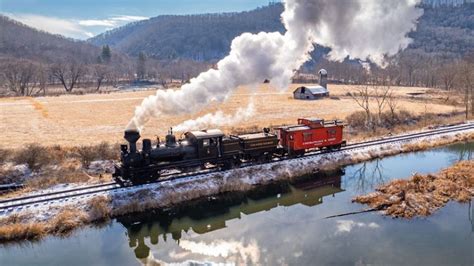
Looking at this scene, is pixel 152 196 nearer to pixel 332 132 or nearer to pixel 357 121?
pixel 332 132

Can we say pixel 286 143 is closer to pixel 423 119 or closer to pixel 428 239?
pixel 428 239

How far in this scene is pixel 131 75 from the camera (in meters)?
173

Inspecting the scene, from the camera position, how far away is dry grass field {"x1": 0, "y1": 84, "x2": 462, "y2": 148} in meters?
43.1

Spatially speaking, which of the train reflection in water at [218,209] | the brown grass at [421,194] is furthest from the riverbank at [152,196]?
the brown grass at [421,194]

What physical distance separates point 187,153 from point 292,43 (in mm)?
11444

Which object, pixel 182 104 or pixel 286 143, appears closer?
pixel 182 104

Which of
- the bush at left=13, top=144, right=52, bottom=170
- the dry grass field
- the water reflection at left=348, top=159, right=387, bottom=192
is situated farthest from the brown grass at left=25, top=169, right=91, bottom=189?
the water reflection at left=348, top=159, right=387, bottom=192

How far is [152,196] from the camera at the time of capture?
25781 mm

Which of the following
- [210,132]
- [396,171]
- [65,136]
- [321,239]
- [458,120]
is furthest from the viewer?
[458,120]

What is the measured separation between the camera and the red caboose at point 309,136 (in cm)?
3400

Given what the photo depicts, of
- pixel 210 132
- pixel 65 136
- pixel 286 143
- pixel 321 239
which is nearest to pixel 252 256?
pixel 321 239

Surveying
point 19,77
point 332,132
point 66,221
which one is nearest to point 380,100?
point 332,132

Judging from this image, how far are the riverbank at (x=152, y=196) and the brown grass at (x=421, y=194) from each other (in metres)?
7.04

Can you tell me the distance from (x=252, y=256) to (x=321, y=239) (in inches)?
170
